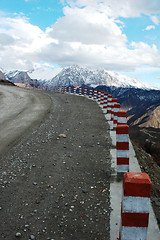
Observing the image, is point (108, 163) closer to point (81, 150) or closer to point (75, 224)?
point (81, 150)

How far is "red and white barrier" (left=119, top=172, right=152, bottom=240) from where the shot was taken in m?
2.68

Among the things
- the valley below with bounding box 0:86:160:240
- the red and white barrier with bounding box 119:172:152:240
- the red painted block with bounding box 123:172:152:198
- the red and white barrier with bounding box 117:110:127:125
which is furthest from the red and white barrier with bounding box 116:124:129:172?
the red painted block with bounding box 123:172:152:198

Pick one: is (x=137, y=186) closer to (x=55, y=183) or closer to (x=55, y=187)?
(x=55, y=187)

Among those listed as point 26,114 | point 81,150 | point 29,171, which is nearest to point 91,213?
point 29,171

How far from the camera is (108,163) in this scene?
588 cm

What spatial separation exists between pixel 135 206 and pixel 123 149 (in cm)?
252

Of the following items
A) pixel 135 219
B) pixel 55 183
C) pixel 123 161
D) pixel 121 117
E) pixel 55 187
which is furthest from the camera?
pixel 121 117

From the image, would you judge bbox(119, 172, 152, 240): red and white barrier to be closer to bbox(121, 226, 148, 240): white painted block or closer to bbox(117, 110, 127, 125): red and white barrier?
bbox(121, 226, 148, 240): white painted block

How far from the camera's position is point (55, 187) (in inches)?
184

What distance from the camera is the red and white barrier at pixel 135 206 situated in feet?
8.78

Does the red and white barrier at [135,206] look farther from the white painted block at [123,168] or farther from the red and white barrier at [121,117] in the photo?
the red and white barrier at [121,117]

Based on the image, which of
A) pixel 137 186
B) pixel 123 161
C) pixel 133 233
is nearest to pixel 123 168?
pixel 123 161

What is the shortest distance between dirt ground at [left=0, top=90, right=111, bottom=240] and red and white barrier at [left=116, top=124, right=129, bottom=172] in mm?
418

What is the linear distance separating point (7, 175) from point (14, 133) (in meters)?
3.18
